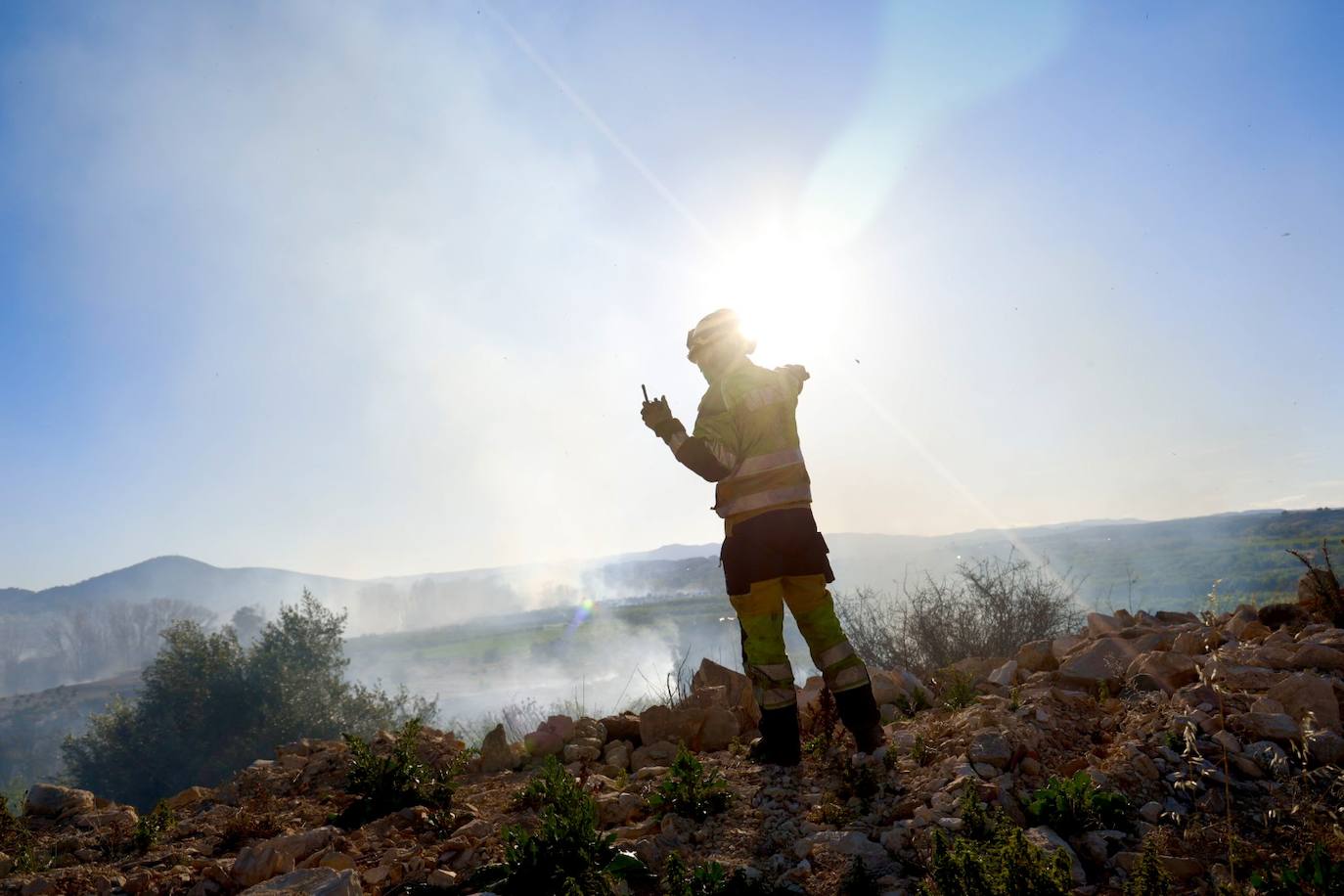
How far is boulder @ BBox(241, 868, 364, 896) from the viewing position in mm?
2525

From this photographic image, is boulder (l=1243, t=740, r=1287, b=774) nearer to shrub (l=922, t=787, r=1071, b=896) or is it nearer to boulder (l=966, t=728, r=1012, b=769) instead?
boulder (l=966, t=728, r=1012, b=769)

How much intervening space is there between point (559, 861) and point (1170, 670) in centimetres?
354

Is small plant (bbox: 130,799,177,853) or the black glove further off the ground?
the black glove

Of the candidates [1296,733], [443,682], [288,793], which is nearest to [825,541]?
[1296,733]

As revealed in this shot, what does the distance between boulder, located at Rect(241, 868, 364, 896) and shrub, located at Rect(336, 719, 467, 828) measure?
1.11 m

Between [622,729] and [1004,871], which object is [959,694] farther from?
[1004,871]

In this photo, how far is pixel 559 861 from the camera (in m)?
2.64

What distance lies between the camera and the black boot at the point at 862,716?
149 inches

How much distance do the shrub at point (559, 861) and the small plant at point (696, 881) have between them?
0.24 m

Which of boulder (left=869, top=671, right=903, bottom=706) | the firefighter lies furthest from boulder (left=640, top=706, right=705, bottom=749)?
boulder (left=869, top=671, right=903, bottom=706)

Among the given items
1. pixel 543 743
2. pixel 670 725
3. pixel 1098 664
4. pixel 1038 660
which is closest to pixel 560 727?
pixel 543 743

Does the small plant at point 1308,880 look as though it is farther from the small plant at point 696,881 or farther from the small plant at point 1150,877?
the small plant at point 696,881

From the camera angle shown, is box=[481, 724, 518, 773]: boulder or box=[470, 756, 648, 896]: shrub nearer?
box=[470, 756, 648, 896]: shrub

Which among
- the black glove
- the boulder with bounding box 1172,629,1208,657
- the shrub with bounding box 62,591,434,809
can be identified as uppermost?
the black glove
